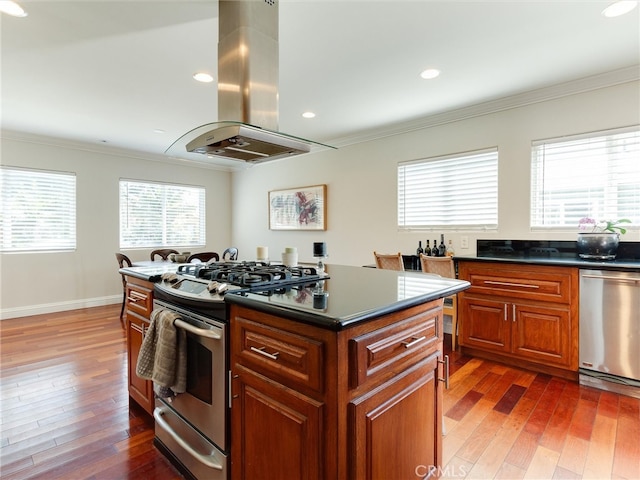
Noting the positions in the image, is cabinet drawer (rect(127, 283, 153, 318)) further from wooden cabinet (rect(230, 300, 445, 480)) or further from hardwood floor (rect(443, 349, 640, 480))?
hardwood floor (rect(443, 349, 640, 480))

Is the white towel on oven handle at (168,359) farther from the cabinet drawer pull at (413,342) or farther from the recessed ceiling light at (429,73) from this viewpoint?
the recessed ceiling light at (429,73)

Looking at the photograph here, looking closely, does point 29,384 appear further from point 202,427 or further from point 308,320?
point 308,320

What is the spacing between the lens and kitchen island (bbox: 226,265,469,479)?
3.29 feet

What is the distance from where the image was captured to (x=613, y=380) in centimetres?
244

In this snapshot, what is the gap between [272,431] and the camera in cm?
117

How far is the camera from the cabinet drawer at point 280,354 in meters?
1.01

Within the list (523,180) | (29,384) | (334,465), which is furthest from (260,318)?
(523,180)

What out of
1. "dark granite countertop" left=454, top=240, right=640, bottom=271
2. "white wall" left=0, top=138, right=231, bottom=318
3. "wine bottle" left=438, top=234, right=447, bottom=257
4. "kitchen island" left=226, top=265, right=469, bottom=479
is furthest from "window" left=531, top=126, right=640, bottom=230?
"white wall" left=0, top=138, right=231, bottom=318

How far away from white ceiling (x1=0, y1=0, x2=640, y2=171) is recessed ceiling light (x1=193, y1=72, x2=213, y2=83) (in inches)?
3.5

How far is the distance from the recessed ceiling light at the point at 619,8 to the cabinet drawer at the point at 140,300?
3.26 m

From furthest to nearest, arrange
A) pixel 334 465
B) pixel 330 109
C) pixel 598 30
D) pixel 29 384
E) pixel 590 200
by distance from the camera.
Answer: pixel 330 109 < pixel 590 200 < pixel 29 384 < pixel 598 30 < pixel 334 465

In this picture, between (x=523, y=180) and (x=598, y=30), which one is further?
(x=523, y=180)

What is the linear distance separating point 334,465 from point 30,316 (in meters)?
5.57

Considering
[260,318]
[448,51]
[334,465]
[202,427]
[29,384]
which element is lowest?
[29,384]
